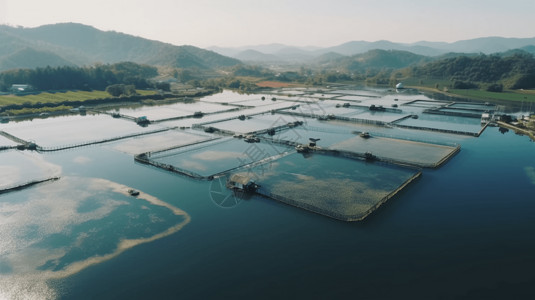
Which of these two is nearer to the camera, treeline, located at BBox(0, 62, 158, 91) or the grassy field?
the grassy field

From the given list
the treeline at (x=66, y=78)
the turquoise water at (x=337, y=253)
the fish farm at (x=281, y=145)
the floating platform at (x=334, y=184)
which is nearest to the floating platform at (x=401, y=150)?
the fish farm at (x=281, y=145)

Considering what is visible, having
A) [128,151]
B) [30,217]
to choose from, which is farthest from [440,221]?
[128,151]

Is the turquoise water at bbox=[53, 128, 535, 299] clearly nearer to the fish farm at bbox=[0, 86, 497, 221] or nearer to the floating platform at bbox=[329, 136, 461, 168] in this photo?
the fish farm at bbox=[0, 86, 497, 221]

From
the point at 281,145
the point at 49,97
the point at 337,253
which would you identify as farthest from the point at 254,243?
the point at 49,97

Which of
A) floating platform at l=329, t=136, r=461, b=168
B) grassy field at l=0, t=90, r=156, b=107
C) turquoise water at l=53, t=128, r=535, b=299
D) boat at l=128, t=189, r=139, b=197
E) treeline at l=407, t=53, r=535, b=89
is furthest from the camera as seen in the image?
treeline at l=407, t=53, r=535, b=89

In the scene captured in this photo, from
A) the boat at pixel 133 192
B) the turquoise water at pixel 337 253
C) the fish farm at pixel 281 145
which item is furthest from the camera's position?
the fish farm at pixel 281 145

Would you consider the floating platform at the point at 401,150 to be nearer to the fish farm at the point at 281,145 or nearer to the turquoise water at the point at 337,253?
the fish farm at the point at 281,145

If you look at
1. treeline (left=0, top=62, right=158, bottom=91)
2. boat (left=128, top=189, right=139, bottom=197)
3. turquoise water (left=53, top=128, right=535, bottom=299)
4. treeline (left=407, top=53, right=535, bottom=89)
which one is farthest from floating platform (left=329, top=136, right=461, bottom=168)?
treeline (left=0, top=62, right=158, bottom=91)
